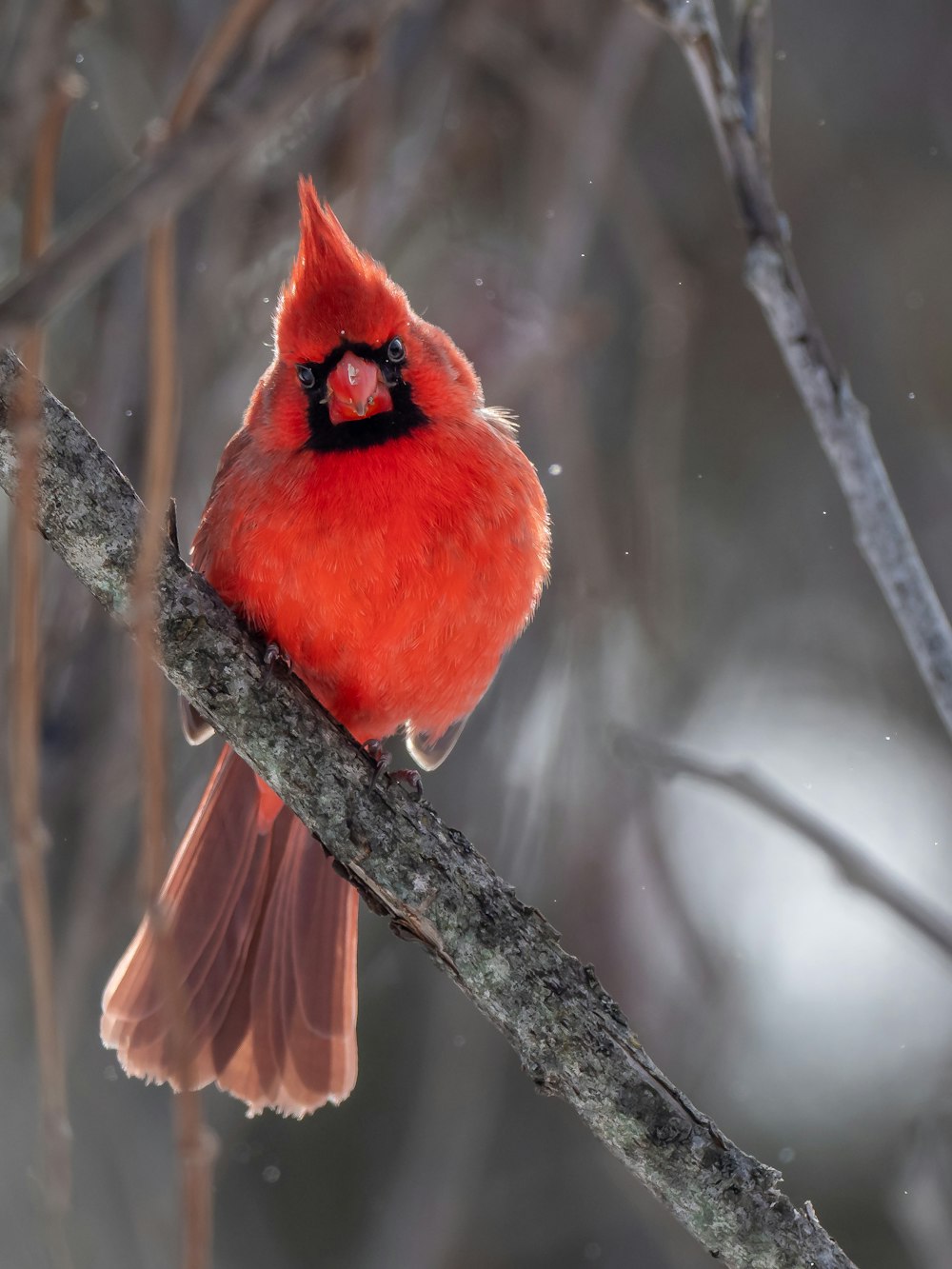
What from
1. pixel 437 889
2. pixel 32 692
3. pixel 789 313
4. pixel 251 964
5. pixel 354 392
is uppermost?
pixel 789 313

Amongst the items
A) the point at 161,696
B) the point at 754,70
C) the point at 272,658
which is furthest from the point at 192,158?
the point at 754,70

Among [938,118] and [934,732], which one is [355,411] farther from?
[938,118]

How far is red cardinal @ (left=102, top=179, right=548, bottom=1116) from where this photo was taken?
2410mm

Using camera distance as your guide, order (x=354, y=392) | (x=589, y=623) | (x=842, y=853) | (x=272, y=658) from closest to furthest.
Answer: (x=272, y=658) < (x=842, y=853) < (x=354, y=392) < (x=589, y=623)

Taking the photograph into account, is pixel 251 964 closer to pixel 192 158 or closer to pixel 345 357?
pixel 345 357

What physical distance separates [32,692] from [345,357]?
4.25ft

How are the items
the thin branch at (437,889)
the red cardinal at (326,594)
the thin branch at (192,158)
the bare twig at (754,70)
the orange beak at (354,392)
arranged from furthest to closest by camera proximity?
the orange beak at (354,392) → the red cardinal at (326,594) → the bare twig at (754,70) → the thin branch at (437,889) → the thin branch at (192,158)

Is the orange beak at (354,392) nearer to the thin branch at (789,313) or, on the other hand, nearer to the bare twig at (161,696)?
the thin branch at (789,313)

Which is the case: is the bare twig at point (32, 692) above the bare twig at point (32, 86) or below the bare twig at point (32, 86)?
below

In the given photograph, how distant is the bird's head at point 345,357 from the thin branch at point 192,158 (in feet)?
2.67

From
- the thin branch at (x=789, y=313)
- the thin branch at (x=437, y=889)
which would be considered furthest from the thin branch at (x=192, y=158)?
the thin branch at (x=789, y=313)

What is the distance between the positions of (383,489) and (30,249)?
44.8 inches

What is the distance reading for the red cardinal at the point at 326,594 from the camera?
241cm

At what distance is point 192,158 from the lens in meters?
1.31
